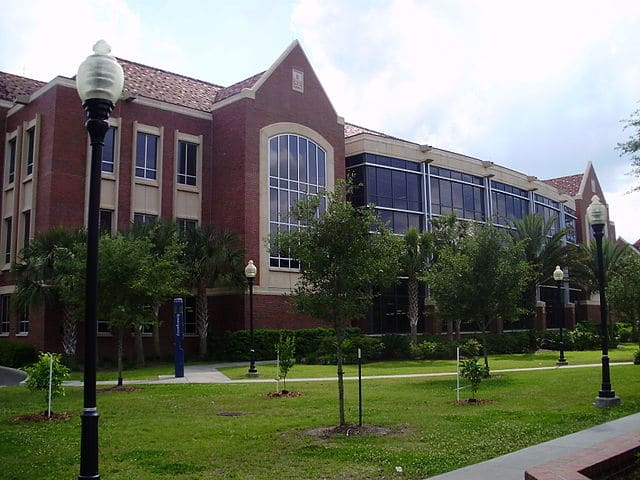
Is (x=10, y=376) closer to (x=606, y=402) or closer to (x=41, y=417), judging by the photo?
(x=41, y=417)

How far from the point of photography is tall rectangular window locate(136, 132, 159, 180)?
34.0m

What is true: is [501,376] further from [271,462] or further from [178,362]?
[271,462]

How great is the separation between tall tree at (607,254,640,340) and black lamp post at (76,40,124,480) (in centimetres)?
2752

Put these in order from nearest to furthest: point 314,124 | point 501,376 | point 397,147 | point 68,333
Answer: point 501,376
point 68,333
point 314,124
point 397,147

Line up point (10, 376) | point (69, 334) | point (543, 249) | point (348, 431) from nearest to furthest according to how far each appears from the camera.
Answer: point (348, 431), point (10, 376), point (69, 334), point (543, 249)

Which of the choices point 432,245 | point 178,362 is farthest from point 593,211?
point 432,245

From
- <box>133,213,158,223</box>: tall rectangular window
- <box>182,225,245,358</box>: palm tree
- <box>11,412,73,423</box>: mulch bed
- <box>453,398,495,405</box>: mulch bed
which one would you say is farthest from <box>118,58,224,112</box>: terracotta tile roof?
<box>453,398,495,405</box>: mulch bed

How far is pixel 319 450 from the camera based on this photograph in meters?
10.3

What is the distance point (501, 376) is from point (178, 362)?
11.0 meters

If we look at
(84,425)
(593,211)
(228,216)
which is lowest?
(84,425)

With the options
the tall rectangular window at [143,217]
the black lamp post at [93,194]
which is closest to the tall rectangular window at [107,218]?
the tall rectangular window at [143,217]

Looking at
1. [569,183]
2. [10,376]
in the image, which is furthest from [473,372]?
[569,183]

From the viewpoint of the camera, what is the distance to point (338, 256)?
12953 millimetres

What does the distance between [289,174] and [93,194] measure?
30.1m
